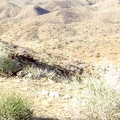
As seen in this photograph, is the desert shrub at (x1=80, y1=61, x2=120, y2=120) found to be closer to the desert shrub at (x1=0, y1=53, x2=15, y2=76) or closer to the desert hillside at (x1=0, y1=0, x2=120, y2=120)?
the desert hillside at (x1=0, y1=0, x2=120, y2=120)

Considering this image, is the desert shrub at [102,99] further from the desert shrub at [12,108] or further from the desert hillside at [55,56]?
the desert shrub at [12,108]

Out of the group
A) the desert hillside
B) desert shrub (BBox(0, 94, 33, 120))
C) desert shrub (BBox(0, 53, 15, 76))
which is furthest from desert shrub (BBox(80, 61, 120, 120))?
desert shrub (BBox(0, 53, 15, 76))

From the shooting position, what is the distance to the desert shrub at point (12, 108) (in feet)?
11.2

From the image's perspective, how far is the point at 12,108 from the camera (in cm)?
346

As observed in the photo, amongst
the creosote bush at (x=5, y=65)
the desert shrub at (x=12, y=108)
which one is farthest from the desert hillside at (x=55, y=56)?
the desert shrub at (x=12, y=108)

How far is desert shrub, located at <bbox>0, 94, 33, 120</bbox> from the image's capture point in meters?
3.42

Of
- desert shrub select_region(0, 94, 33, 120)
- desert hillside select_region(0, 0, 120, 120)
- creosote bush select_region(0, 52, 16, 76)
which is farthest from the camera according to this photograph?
creosote bush select_region(0, 52, 16, 76)

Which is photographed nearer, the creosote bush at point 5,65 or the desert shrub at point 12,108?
the desert shrub at point 12,108

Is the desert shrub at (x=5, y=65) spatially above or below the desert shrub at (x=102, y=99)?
below

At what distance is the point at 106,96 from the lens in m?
3.50

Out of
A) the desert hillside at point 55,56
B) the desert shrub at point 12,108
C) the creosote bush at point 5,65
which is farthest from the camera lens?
the creosote bush at point 5,65

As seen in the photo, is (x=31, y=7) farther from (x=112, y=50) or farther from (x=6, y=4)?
(x=112, y=50)

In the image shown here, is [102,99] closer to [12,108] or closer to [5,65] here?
[12,108]

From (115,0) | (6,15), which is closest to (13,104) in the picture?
(6,15)
